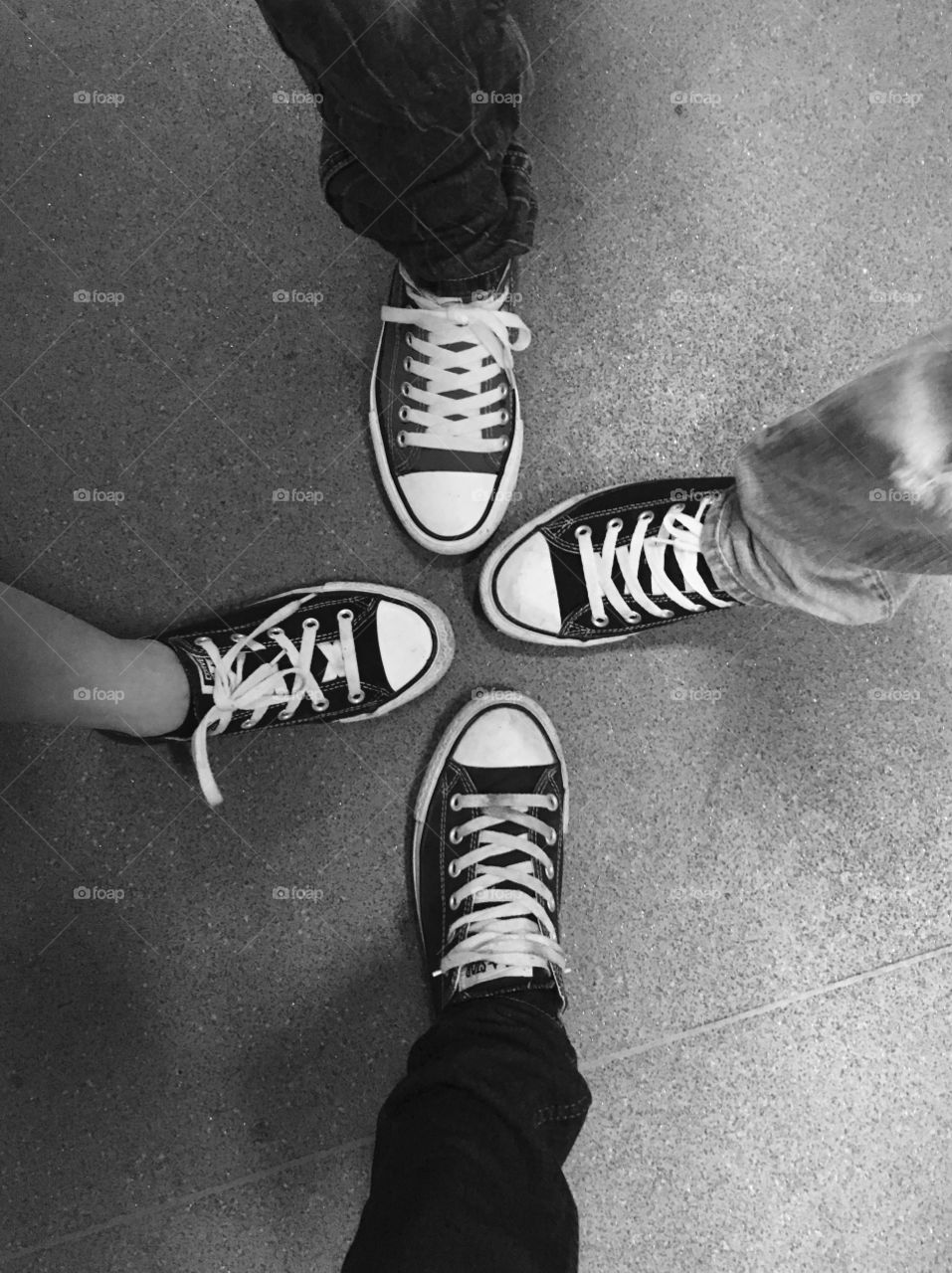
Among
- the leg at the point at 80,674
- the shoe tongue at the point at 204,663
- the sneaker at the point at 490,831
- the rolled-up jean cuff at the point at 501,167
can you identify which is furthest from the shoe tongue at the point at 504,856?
the rolled-up jean cuff at the point at 501,167

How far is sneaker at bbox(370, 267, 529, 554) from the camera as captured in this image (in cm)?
94

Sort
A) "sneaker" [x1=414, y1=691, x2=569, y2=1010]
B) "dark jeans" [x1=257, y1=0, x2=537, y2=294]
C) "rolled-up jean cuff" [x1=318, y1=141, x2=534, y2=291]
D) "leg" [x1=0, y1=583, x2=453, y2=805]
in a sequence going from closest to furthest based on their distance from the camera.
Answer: "dark jeans" [x1=257, y1=0, x2=537, y2=294] → "rolled-up jean cuff" [x1=318, y1=141, x2=534, y2=291] → "leg" [x1=0, y1=583, x2=453, y2=805] → "sneaker" [x1=414, y1=691, x2=569, y2=1010]

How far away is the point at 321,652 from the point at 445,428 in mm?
309

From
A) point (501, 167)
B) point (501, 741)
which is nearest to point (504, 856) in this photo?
point (501, 741)

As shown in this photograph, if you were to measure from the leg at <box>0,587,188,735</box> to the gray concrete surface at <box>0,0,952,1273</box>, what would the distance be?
10 cm

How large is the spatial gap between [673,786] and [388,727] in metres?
0.36

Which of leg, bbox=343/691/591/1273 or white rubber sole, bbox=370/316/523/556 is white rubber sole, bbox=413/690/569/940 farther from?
white rubber sole, bbox=370/316/523/556

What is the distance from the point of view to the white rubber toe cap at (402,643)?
947mm

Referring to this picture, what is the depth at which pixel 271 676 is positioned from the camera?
926 mm

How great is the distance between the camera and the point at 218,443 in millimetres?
970

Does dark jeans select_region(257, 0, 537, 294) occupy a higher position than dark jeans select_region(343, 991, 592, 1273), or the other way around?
dark jeans select_region(257, 0, 537, 294)

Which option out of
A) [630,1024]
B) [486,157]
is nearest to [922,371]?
[486,157]

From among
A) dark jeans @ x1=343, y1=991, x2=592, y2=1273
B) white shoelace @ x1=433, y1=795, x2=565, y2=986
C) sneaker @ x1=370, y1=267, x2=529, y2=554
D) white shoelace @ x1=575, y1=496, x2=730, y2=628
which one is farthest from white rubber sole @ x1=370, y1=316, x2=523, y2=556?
dark jeans @ x1=343, y1=991, x2=592, y2=1273

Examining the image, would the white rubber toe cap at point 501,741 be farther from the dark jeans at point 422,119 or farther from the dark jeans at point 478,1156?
the dark jeans at point 422,119
